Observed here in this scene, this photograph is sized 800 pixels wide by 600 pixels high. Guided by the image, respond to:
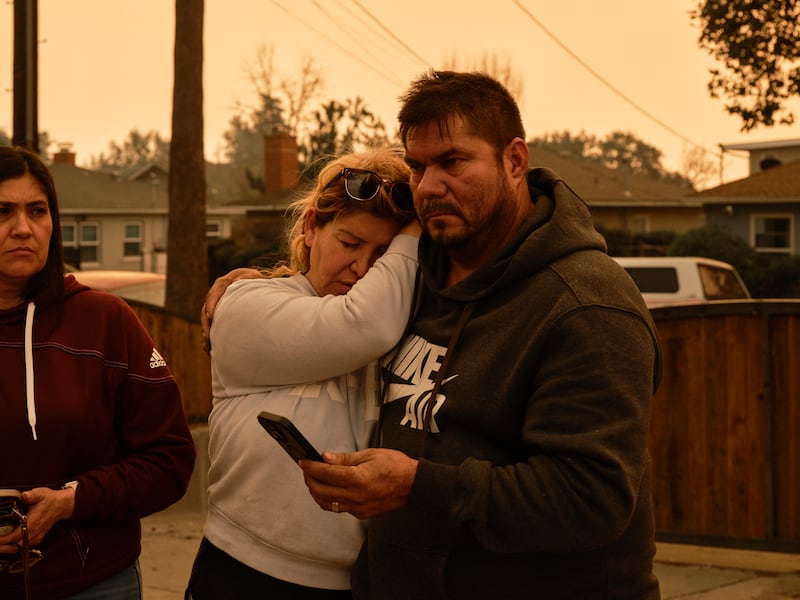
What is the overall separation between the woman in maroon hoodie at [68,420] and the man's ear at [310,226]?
0.57 metres

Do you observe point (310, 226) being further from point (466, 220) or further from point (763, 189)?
point (763, 189)

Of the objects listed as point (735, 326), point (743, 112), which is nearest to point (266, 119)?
point (743, 112)

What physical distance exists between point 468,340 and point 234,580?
0.88 metres

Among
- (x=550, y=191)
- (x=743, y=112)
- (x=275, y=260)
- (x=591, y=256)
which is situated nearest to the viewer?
(x=591, y=256)

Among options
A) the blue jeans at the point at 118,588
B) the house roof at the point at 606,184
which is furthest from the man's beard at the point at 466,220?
Result: the house roof at the point at 606,184

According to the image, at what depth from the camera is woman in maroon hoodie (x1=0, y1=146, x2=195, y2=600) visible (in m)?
2.91

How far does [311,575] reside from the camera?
9.08ft

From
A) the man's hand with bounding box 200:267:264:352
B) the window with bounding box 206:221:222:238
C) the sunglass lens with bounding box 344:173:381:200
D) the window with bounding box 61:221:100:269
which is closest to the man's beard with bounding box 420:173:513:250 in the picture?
the sunglass lens with bounding box 344:173:381:200

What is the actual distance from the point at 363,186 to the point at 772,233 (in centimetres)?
3356

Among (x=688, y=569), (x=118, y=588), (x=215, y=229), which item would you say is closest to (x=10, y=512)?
(x=118, y=588)

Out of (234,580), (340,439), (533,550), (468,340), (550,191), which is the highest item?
(550,191)

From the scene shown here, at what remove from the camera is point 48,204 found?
124 inches

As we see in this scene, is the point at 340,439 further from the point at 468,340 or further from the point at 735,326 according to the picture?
the point at 735,326

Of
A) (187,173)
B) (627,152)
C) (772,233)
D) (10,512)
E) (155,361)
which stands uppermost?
(627,152)
